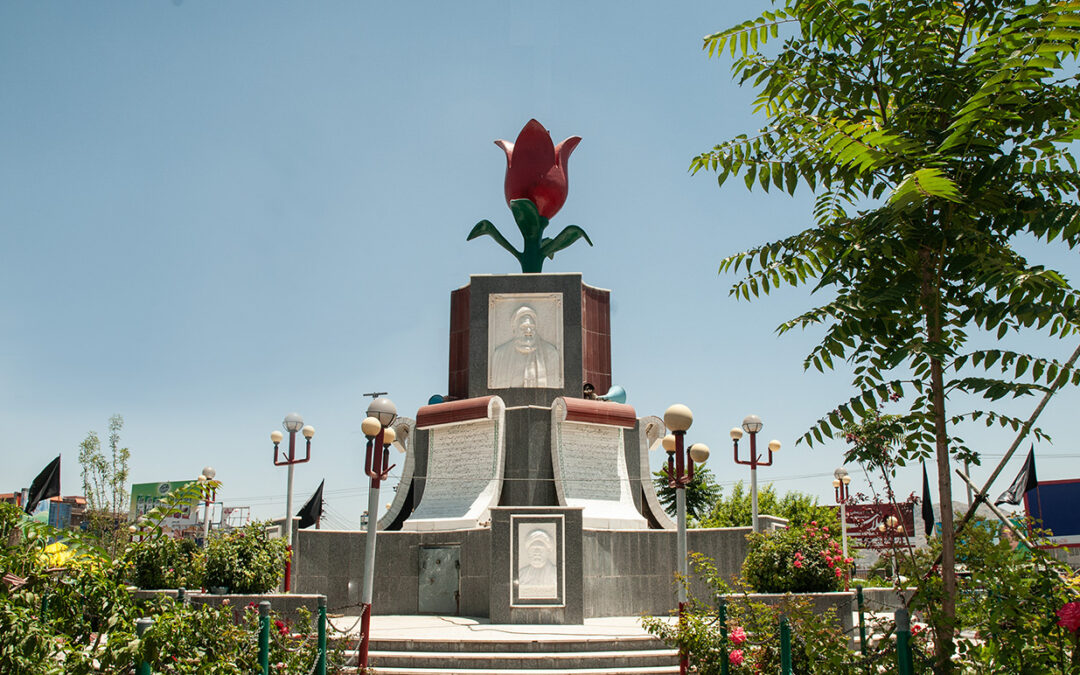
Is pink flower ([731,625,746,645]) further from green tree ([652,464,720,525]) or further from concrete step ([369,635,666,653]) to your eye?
green tree ([652,464,720,525])

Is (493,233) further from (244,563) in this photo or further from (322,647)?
(322,647)

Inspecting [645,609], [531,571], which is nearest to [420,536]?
[531,571]

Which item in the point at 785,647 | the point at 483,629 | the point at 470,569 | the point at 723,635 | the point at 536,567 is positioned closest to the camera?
the point at 785,647

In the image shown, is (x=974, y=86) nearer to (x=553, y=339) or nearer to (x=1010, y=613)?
(x=1010, y=613)

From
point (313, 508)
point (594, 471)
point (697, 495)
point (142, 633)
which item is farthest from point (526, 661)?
point (697, 495)

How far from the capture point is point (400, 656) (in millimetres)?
11086

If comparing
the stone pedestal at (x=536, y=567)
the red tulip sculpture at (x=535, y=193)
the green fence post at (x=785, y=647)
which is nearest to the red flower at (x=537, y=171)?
the red tulip sculpture at (x=535, y=193)

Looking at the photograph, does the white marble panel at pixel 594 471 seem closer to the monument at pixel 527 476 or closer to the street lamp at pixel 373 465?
the monument at pixel 527 476

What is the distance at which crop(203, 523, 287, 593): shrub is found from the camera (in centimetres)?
1317

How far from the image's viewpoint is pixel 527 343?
21.4 m

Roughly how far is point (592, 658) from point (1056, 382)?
26.1 feet

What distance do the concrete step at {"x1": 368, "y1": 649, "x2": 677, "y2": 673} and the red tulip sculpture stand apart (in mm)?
13698

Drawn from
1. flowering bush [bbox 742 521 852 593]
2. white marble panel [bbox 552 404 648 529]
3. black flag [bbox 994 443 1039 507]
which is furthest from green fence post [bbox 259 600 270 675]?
black flag [bbox 994 443 1039 507]

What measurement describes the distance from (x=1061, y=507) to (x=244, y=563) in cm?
3962
